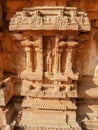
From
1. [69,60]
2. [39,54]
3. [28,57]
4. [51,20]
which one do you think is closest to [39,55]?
[39,54]

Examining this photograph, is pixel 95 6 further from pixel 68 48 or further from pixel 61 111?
pixel 61 111

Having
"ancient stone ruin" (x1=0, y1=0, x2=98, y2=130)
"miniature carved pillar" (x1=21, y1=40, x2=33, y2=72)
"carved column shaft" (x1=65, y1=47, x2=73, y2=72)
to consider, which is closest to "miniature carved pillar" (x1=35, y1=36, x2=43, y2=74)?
"ancient stone ruin" (x1=0, y1=0, x2=98, y2=130)

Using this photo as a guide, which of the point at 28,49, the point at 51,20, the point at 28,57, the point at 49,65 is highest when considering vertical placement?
the point at 51,20

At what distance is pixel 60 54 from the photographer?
308cm

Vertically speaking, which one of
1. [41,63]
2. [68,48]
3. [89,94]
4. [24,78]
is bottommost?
[89,94]

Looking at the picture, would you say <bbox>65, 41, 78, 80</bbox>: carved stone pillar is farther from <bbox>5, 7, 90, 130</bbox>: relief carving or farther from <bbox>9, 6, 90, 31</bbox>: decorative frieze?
<bbox>9, 6, 90, 31</bbox>: decorative frieze

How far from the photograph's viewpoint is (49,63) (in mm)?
3203

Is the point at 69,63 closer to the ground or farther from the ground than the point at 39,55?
closer to the ground

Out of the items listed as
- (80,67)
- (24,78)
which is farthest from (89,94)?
(24,78)

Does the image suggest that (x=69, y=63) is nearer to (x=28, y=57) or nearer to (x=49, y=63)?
(x=49, y=63)

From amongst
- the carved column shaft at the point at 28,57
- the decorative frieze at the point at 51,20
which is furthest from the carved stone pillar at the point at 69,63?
the carved column shaft at the point at 28,57

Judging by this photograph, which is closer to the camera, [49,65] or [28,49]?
[28,49]

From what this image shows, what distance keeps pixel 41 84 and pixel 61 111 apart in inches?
21.0

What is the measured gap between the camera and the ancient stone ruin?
2.87 meters
